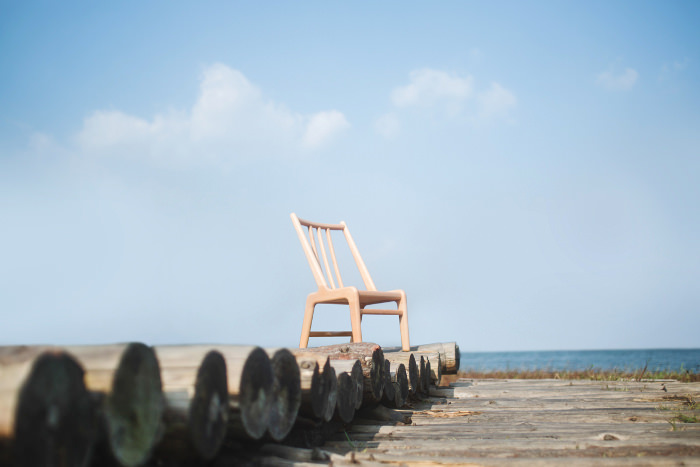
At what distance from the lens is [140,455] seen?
1.04 metres

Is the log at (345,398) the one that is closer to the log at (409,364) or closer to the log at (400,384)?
the log at (400,384)

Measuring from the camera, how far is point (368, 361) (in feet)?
8.34

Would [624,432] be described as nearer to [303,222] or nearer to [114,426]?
[114,426]

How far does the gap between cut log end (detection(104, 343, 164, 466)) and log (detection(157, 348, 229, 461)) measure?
0.16 ft

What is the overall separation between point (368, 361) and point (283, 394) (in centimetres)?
92

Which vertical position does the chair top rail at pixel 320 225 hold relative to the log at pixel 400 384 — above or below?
above

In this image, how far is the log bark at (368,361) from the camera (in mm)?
2521

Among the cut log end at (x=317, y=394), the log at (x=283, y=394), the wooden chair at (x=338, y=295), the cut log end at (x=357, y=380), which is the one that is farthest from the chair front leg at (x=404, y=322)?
the log at (x=283, y=394)

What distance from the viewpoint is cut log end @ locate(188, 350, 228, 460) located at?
1189 mm

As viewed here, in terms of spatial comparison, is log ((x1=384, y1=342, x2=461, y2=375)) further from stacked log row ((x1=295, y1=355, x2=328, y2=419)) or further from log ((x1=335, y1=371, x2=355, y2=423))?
stacked log row ((x1=295, y1=355, x2=328, y2=419))

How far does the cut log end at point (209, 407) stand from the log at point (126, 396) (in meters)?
0.09

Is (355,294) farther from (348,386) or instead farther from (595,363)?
(595,363)

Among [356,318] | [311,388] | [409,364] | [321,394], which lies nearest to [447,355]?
[356,318]

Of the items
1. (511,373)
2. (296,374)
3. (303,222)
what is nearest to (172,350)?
(296,374)
